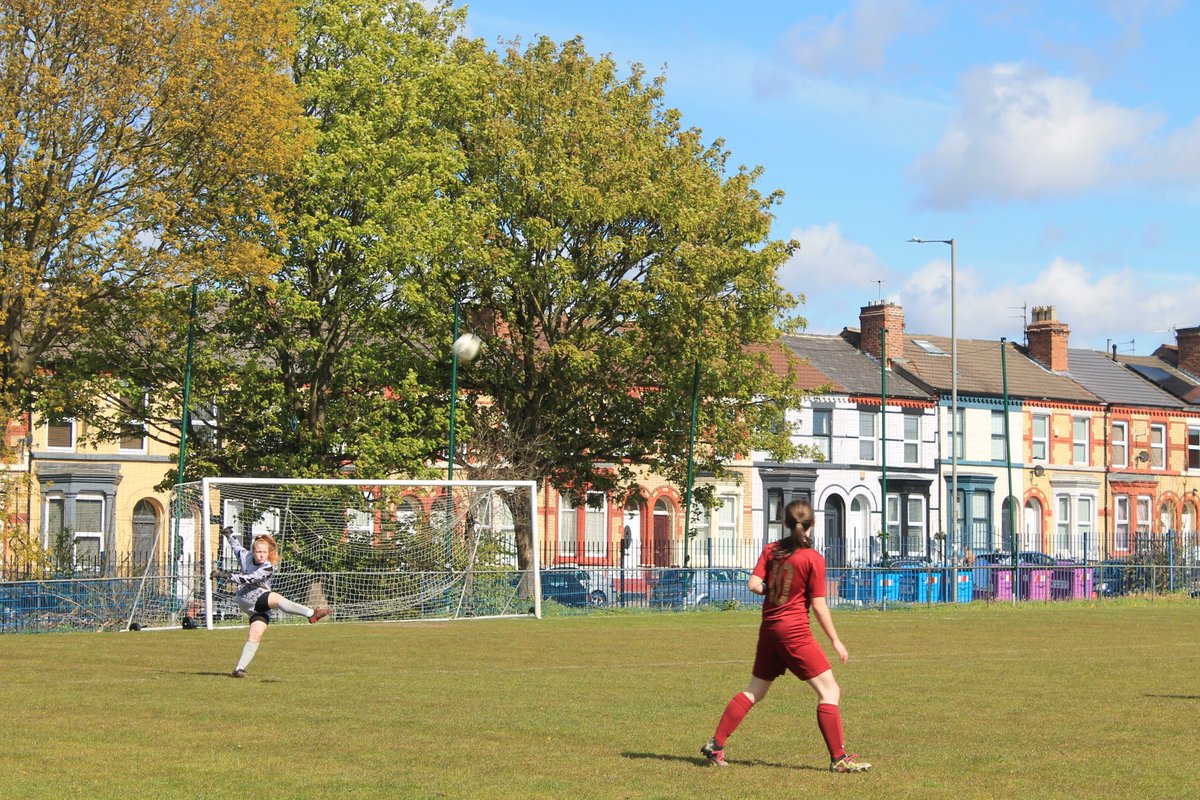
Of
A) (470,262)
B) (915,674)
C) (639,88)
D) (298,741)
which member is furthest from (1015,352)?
(298,741)

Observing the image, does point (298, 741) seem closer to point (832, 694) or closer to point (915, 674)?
point (832, 694)

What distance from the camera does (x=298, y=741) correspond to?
42.8ft

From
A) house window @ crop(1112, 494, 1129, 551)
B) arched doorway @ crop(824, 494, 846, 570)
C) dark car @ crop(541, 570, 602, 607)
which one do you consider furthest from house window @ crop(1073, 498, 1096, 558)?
dark car @ crop(541, 570, 602, 607)

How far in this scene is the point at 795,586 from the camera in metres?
11.6

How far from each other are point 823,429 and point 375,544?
3417 cm

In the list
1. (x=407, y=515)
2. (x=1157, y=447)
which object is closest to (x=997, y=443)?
(x=1157, y=447)

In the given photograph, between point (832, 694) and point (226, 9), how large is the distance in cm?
2605

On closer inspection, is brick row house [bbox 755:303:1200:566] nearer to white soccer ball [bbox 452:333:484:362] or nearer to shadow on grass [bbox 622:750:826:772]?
white soccer ball [bbox 452:333:484:362]

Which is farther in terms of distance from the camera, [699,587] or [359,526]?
[699,587]

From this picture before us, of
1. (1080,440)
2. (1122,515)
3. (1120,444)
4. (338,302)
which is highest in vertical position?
(338,302)

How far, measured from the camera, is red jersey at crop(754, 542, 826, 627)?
11.6 m

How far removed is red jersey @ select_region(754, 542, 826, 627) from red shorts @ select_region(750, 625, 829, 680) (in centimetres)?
10

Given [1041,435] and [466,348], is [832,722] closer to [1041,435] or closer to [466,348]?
[466,348]

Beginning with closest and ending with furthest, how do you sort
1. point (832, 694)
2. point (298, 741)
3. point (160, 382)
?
point (832, 694), point (298, 741), point (160, 382)
